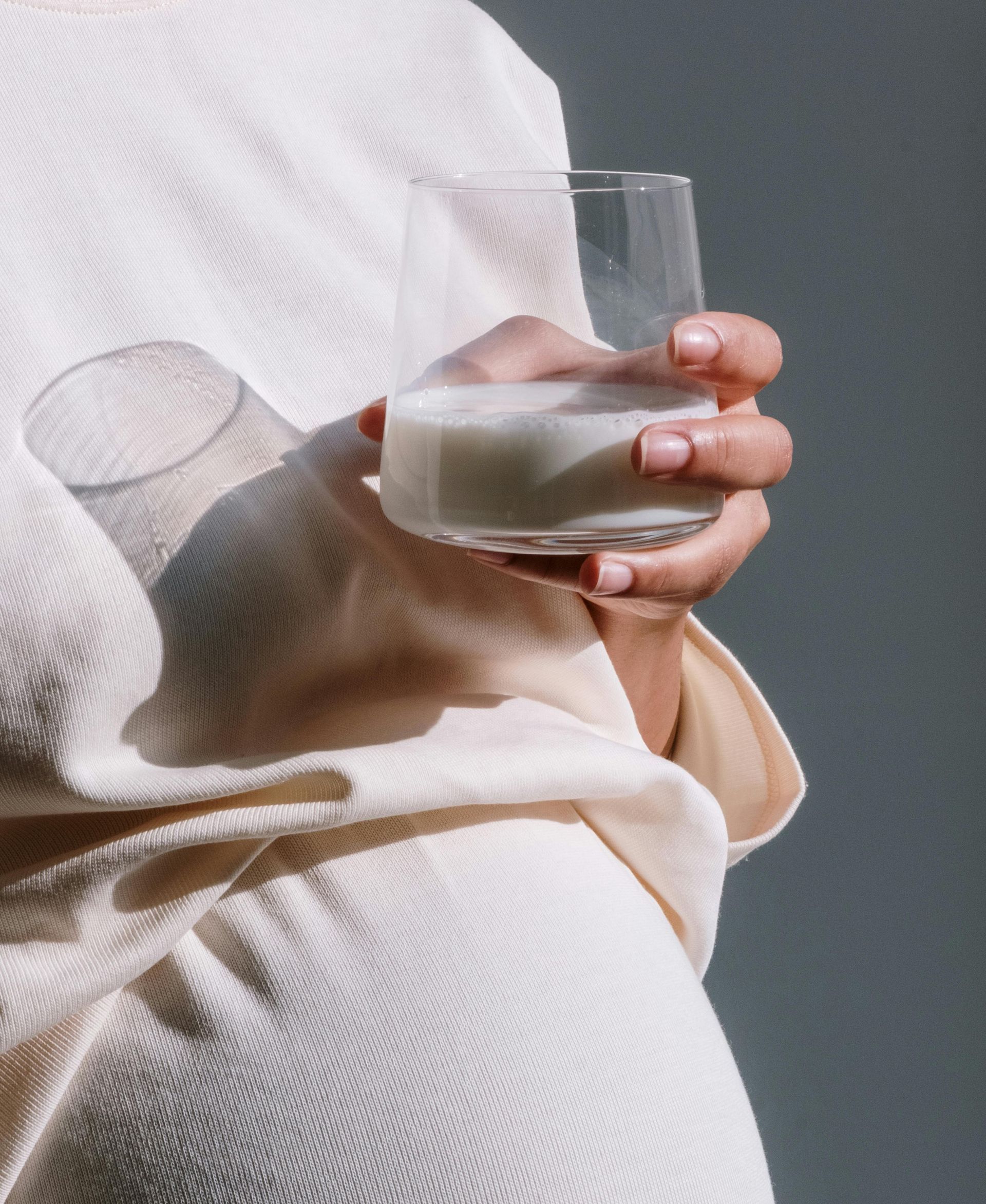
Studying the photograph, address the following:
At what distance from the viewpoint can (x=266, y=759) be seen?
391 mm

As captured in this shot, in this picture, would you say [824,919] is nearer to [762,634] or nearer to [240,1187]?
[762,634]

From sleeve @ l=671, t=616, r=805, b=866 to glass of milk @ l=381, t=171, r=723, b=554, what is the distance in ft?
0.90

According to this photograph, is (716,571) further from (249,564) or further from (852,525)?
(852,525)

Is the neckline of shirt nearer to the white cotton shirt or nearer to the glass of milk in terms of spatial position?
the white cotton shirt

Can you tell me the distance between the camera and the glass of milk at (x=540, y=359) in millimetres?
328

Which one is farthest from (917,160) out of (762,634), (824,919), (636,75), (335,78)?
(824,919)

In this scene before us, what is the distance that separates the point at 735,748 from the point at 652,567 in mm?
239

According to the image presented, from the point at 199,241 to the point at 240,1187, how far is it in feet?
1.20

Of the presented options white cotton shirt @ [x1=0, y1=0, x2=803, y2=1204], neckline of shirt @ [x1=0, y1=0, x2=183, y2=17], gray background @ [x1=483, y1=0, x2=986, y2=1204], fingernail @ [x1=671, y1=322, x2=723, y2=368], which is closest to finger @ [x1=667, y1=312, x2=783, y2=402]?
fingernail @ [x1=671, y1=322, x2=723, y2=368]

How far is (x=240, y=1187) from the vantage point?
36 cm

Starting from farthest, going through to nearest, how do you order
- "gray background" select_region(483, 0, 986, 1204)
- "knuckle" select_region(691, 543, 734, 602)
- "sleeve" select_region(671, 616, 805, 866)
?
"gray background" select_region(483, 0, 986, 1204), "sleeve" select_region(671, 616, 805, 866), "knuckle" select_region(691, 543, 734, 602)

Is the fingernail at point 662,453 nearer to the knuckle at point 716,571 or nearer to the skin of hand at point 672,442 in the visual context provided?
the skin of hand at point 672,442

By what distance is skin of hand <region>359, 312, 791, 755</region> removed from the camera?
336 millimetres

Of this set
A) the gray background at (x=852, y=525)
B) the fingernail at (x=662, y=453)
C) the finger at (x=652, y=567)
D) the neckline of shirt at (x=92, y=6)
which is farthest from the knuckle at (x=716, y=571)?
the gray background at (x=852, y=525)
